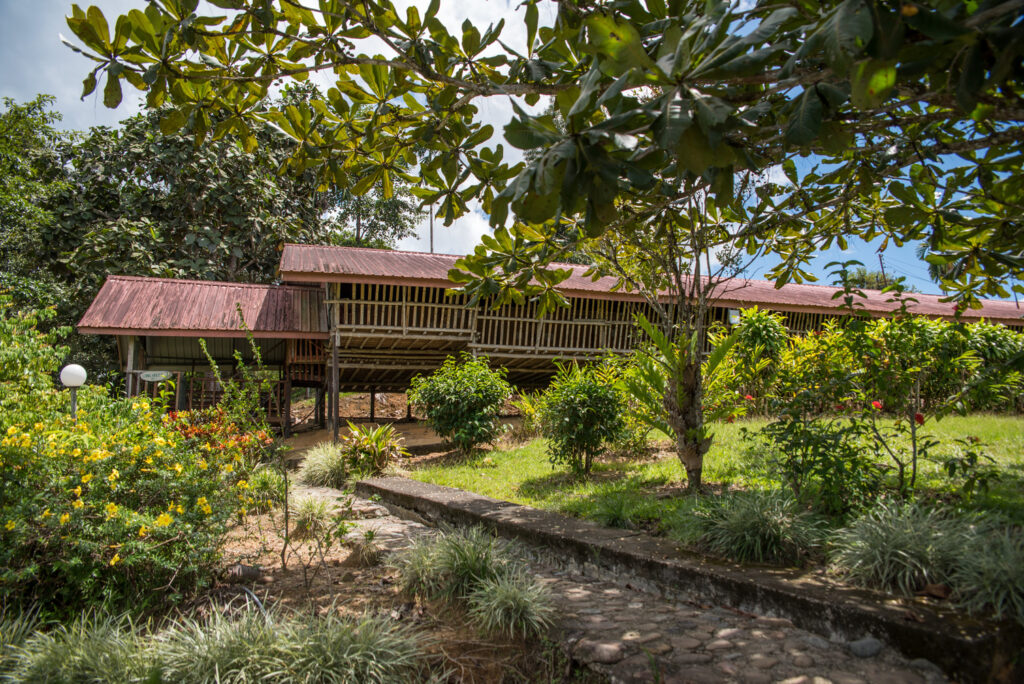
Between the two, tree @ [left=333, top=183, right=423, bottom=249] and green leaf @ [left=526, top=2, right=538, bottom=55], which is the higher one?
tree @ [left=333, top=183, right=423, bottom=249]

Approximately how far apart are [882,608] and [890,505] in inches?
42.0

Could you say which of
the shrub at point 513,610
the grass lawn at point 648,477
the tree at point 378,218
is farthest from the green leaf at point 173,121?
the tree at point 378,218

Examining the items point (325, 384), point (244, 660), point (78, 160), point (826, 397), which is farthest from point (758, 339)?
point (78, 160)

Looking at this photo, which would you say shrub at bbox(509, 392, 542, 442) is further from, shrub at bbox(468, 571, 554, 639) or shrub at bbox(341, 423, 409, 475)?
shrub at bbox(468, 571, 554, 639)

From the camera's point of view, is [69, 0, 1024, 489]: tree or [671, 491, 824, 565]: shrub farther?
[671, 491, 824, 565]: shrub

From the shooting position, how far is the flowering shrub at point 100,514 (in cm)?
337

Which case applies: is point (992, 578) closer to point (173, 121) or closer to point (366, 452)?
point (173, 121)

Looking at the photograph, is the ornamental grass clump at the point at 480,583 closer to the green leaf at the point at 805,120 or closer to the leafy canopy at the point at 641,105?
the leafy canopy at the point at 641,105

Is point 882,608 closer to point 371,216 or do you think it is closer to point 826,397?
point 826,397

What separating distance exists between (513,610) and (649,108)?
2.39 m

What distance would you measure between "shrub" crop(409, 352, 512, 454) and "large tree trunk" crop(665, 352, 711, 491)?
537cm

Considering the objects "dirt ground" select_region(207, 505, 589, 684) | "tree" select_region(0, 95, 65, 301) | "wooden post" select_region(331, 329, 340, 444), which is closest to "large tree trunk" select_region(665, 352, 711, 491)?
"dirt ground" select_region(207, 505, 589, 684)

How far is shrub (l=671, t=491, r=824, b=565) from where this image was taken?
3.46 m

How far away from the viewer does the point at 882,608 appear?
2586 millimetres
